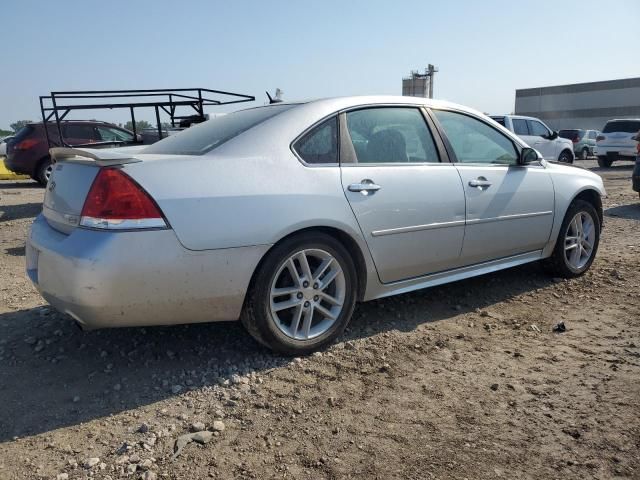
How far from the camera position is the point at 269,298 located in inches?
120

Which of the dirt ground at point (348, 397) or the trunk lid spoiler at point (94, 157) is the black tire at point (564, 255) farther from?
the trunk lid spoiler at point (94, 157)

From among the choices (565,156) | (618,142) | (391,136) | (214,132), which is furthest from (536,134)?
(214,132)

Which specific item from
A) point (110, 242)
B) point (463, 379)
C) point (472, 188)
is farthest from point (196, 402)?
point (472, 188)

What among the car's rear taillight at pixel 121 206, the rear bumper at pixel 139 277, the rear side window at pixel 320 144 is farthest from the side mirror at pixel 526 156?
the car's rear taillight at pixel 121 206

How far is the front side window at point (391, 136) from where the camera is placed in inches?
138

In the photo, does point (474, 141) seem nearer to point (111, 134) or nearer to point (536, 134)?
point (111, 134)

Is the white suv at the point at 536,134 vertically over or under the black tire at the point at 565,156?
over

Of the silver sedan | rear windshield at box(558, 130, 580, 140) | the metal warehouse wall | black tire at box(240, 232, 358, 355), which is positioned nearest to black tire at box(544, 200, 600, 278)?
the silver sedan

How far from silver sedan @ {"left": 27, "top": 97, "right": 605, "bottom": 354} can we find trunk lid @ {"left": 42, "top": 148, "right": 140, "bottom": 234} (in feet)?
0.04

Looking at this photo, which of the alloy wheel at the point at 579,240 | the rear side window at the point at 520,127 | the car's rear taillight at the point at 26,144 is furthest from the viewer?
the rear side window at the point at 520,127

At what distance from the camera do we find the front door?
156 inches

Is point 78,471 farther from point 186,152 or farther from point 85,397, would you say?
point 186,152

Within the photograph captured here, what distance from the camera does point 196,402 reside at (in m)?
2.77

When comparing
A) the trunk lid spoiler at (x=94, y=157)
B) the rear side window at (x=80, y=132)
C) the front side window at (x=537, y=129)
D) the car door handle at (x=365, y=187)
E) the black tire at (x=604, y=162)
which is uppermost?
the trunk lid spoiler at (x=94, y=157)
